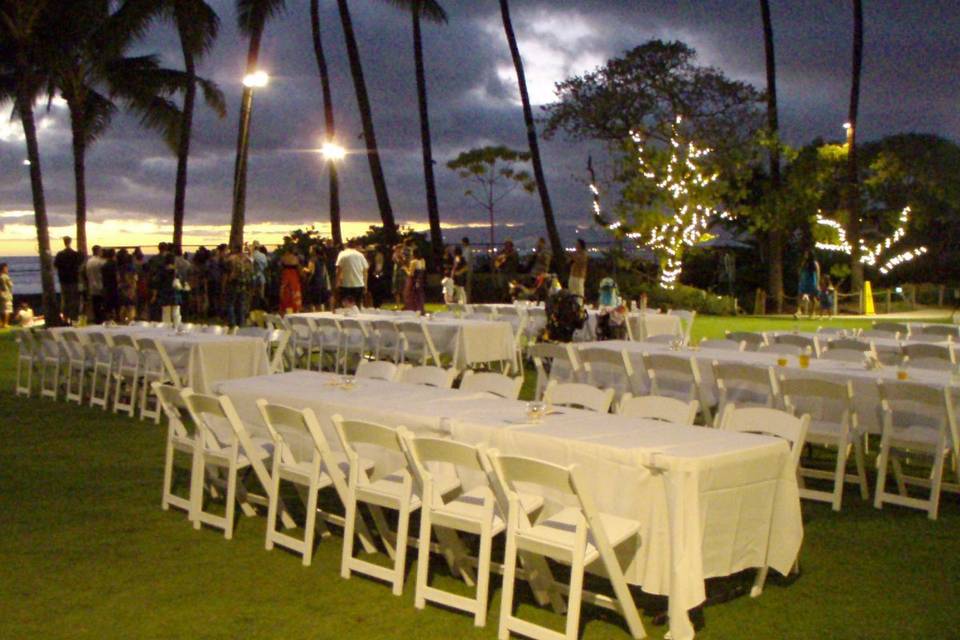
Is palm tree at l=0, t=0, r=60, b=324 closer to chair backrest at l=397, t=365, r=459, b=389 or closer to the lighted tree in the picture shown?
the lighted tree

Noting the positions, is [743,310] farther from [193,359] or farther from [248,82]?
[193,359]

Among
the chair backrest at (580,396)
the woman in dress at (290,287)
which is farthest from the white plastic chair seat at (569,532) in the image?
the woman in dress at (290,287)

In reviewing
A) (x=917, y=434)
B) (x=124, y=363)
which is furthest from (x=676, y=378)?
(x=124, y=363)

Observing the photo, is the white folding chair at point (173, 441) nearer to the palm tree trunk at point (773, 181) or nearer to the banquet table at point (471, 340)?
the banquet table at point (471, 340)

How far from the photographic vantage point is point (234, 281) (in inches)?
643

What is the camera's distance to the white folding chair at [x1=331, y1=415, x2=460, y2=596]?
4711 millimetres

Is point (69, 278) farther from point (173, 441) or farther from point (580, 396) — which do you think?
point (580, 396)

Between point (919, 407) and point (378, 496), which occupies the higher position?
point (919, 407)

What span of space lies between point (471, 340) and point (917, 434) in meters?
6.01

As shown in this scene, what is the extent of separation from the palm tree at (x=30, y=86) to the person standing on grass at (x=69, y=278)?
1.96 feet

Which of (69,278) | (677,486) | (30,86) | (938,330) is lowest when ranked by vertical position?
(677,486)

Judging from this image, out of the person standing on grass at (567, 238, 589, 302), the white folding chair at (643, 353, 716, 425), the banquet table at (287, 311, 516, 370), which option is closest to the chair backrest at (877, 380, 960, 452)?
the white folding chair at (643, 353, 716, 425)

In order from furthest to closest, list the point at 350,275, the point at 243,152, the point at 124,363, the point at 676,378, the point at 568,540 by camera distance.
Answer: the point at 243,152, the point at 350,275, the point at 124,363, the point at 676,378, the point at 568,540

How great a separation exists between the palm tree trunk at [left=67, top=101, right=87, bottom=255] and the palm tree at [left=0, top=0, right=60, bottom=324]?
11.4ft
